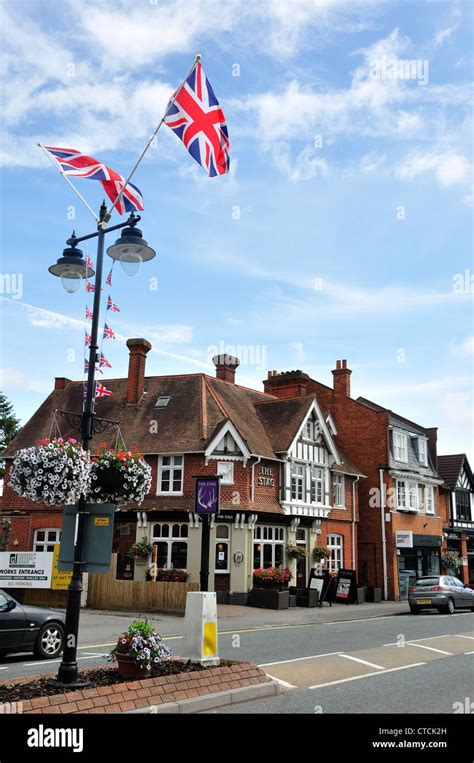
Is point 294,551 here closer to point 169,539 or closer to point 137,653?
point 169,539

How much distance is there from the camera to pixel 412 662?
12969 mm

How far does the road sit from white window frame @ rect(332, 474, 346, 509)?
12.9 m

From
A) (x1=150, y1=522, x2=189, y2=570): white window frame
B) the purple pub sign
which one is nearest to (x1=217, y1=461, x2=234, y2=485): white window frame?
(x1=150, y1=522, x2=189, y2=570): white window frame

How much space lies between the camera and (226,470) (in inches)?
1132

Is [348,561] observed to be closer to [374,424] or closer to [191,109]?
[374,424]

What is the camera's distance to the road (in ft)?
30.2

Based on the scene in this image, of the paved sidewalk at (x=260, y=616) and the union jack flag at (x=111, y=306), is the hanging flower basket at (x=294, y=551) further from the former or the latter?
the union jack flag at (x=111, y=306)

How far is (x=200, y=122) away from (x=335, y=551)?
27282 mm

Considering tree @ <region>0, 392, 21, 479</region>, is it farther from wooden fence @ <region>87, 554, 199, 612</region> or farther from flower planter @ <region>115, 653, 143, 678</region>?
flower planter @ <region>115, 653, 143, 678</region>

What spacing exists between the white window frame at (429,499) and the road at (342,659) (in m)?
20.0

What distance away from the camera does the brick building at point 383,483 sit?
3712 centimetres

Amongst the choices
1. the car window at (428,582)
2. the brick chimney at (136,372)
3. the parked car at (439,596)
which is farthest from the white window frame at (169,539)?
the car window at (428,582)
